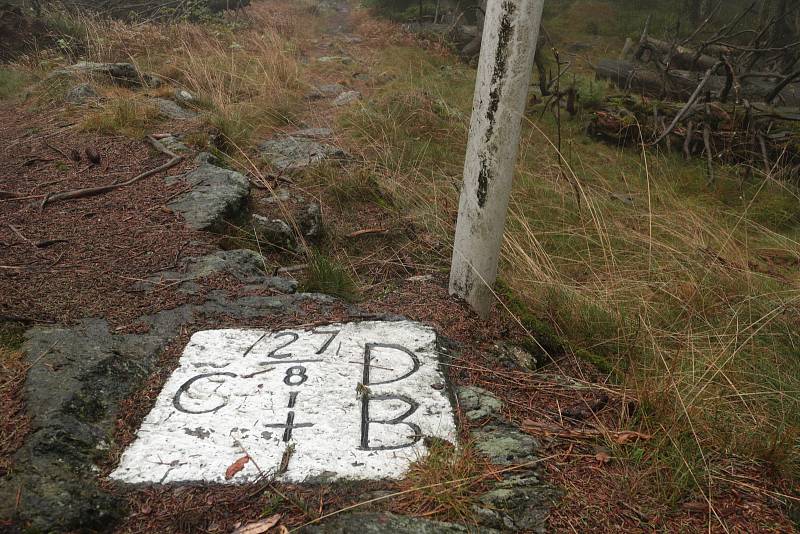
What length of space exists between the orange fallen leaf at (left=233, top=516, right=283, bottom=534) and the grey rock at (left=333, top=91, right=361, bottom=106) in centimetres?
558

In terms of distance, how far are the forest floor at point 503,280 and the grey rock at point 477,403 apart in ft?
0.14

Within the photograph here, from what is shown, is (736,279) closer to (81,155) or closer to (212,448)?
(212,448)

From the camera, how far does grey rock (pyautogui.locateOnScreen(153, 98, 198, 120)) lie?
4910mm

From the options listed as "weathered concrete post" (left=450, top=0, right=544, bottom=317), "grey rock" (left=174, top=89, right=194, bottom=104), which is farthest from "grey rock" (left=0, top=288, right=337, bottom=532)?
"grey rock" (left=174, top=89, right=194, bottom=104)

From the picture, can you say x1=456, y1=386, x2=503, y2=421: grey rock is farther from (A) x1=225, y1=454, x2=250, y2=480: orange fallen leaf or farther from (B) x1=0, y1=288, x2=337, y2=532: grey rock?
(B) x1=0, y1=288, x2=337, y2=532: grey rock

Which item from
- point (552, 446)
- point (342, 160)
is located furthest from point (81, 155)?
point (552, 446)

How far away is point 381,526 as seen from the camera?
4.93 feet

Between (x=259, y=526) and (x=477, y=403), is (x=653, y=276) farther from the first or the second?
(x=259, y=526)

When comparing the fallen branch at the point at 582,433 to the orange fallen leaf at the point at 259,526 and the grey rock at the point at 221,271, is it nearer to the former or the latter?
the orange fallen leaf at the point at 259,526

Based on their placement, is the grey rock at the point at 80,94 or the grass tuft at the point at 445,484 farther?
the grey rock at the point at 80,94

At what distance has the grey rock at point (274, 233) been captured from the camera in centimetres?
334

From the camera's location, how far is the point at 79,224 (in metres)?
3.06

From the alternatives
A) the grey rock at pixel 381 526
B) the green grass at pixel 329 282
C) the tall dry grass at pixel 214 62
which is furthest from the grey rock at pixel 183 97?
the grey rock at pixel 381 526

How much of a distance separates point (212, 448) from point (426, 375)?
2.48ft
